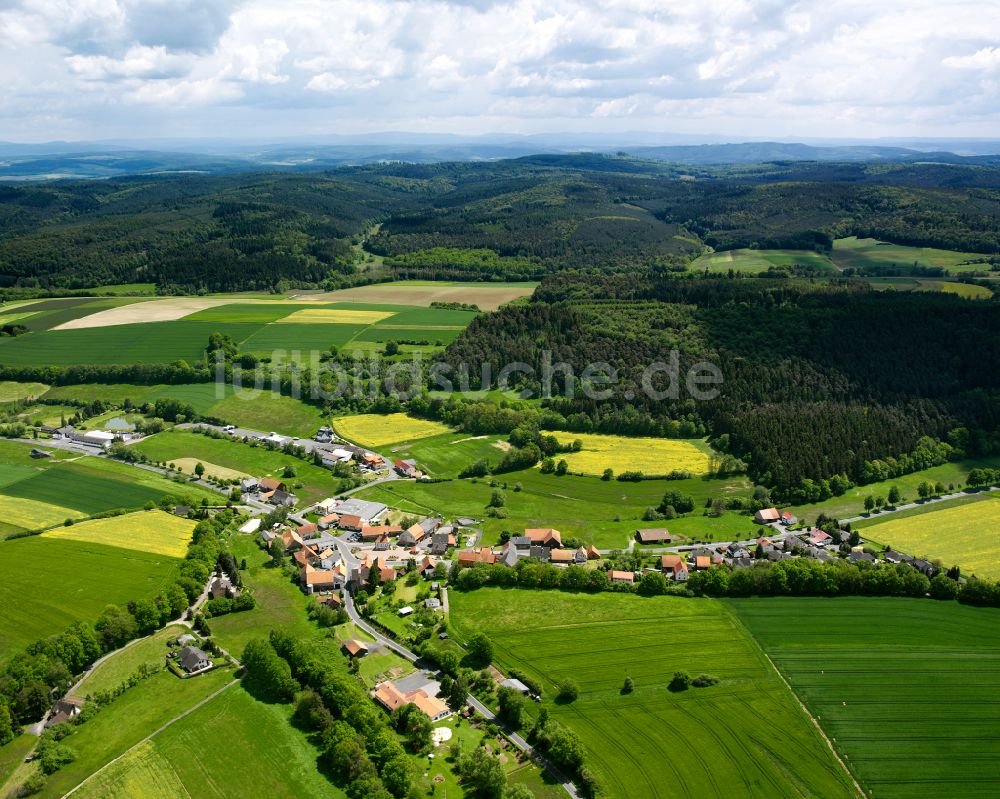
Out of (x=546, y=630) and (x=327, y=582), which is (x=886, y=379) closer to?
(x=546, y=630)

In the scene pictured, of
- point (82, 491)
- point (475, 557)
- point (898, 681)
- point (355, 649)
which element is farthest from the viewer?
point (82, 491)

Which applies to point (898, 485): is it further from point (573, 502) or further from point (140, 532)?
point (140, 532)

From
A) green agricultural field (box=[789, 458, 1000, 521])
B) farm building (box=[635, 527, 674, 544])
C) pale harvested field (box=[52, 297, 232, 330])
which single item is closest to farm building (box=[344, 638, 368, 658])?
farm building (box=[635, 527, 674, 544])

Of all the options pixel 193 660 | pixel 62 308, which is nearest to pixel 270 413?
pixel 193 660

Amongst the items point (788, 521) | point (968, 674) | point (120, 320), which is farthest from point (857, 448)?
point (120, 320)

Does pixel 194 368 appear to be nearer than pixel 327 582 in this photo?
No

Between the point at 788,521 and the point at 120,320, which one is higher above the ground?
the point at 120,320
